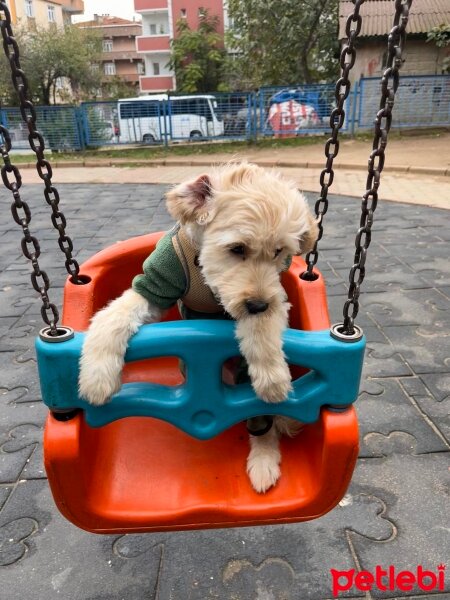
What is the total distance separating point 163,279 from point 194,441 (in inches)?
23.4

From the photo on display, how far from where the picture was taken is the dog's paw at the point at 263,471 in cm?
158

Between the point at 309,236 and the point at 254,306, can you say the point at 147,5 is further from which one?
Result: the point at 254,306

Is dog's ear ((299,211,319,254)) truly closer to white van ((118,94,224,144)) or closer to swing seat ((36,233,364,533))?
swing seat ((36,233,364,533))

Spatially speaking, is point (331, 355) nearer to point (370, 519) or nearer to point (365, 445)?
point (370, 519)

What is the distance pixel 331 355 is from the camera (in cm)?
136

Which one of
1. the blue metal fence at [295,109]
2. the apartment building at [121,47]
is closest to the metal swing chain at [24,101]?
the blue metal fence at [295,109]

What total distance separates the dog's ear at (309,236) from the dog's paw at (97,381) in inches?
26.4

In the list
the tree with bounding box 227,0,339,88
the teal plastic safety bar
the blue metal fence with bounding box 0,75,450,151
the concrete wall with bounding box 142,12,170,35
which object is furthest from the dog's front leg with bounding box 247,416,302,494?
the concrete wall with bounding box 142,12,170,35

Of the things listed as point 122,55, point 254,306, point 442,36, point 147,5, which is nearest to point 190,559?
point 254,306

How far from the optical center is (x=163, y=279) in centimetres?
166

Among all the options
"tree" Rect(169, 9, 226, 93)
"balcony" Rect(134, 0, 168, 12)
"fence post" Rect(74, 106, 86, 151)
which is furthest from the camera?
"balcony" Rect(134, 0, 168, 12)

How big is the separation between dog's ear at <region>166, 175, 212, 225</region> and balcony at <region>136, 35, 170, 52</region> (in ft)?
156

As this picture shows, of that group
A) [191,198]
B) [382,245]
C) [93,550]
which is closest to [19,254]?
[382,245]

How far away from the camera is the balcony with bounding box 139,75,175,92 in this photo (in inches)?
1722
